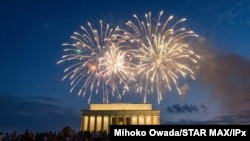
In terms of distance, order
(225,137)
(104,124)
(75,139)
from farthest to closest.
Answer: (104,124) < (75,139) < (225,137)

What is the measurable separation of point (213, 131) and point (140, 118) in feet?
274

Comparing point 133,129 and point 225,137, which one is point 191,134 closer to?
point 225,137

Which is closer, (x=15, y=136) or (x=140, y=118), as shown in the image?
(x=15, y=136)

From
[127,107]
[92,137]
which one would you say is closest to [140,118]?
[127,107]

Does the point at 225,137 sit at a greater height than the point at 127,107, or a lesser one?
lesser

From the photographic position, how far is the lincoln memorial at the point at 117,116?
101 meters

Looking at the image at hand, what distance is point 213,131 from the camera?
18625 millimetres

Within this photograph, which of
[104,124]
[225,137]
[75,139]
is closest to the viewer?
[225,137]

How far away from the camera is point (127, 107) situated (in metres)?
104

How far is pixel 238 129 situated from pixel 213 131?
135cm

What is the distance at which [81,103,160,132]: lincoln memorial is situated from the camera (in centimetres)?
10131

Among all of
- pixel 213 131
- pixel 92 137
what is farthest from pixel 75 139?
pixel 213 131

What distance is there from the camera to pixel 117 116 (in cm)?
10144

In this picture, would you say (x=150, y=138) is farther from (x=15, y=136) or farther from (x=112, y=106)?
(x=112, y=106)
